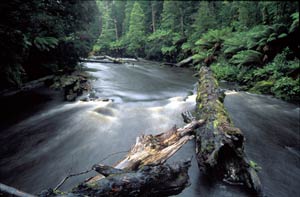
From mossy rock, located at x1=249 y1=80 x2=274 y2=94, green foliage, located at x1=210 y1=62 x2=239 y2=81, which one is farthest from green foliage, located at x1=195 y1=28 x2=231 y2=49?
mossy rock, located at x1=249 y1=80 x2=274 y2=94

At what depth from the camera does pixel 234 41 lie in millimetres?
13969

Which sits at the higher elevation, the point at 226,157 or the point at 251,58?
the point at 251,58

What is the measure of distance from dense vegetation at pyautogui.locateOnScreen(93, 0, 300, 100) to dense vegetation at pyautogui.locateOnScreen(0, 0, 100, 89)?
207 inches

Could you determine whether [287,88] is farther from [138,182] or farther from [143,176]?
[138,182]

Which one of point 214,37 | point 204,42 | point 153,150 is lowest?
point 153,150

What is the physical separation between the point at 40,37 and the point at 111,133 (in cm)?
621

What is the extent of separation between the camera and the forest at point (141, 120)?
3291 mm

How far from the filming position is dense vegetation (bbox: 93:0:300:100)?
30.5 feet

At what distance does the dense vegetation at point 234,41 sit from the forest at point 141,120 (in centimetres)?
8

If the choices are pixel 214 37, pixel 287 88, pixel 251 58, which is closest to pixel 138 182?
pixel 287 88

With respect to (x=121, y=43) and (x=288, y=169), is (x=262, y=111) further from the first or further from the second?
(x=121, y=43)

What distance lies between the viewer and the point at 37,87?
11734mm

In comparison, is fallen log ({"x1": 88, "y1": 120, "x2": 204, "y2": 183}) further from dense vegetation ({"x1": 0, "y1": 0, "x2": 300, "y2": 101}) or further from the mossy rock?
the mossy rock

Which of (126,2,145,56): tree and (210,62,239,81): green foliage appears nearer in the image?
(210,62,239,81): green foliage
